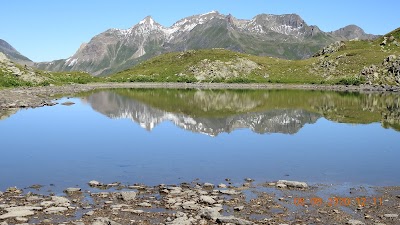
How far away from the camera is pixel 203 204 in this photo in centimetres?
2356

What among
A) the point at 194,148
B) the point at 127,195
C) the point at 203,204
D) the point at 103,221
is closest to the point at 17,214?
the point at 103,221

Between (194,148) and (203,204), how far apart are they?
62.8 feet

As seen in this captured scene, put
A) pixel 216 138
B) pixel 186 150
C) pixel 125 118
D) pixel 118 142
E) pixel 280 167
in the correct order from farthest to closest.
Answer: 1. pixel 125 118
2. pixel 216 138
3. pixel 118 142
4. pixel 186 150
5. pixel 280 167

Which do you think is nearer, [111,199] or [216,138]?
[111,199]

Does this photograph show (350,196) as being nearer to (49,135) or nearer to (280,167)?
(280,167)

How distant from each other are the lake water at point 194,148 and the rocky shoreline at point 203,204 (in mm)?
2414

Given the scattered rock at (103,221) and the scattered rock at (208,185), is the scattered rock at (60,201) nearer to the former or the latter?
the scattered rock at (103,221)

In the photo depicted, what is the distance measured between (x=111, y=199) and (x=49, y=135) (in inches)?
1193

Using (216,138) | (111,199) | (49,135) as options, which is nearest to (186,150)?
(216,138)

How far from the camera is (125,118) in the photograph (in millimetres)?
69938

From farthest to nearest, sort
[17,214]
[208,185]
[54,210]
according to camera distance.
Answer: [208,185] → [54,210] → [17,214]

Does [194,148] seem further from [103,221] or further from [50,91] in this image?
[50,91]

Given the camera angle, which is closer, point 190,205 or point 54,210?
point 54,210

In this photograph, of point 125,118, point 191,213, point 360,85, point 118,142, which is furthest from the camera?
point 360,85
